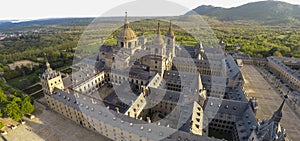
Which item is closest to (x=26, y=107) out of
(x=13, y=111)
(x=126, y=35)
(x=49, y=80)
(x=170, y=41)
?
(x=13, y=111)

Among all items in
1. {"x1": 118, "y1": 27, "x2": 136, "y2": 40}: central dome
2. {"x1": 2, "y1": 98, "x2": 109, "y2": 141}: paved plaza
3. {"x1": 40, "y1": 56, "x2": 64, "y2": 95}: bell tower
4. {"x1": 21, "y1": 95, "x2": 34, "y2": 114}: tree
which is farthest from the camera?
{"x1": 118, "y1": 27, "x2": 136, "y2": 40}: central dome

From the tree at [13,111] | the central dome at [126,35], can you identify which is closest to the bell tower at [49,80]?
the tree at [13,111]

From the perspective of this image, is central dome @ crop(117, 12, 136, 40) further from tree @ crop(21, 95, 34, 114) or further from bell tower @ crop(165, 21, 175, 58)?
tree @ crop(21, 95, 34, 114)

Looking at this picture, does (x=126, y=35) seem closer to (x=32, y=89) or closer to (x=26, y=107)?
(x=26, y=107)

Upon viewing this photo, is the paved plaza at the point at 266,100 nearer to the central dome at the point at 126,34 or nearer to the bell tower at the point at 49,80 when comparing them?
the central dome at the point at 126,34

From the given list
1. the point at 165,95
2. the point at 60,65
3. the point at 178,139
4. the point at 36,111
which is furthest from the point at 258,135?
the point at 60,65

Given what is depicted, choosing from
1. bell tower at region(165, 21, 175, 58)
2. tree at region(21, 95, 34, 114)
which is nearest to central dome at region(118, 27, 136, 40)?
bell tower at region(165, 21, 175, 58)

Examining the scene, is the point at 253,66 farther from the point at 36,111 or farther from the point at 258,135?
the point at 36,111
